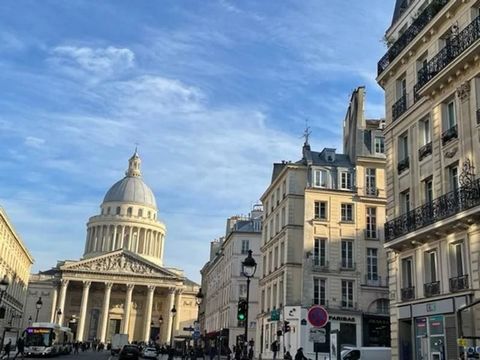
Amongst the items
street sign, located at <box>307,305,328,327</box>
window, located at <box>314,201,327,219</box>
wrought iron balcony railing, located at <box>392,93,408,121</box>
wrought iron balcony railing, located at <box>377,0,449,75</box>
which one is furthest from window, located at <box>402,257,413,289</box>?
window, located at <box>314,201,327,219</box>

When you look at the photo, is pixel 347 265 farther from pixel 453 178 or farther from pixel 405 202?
pixel 453 178

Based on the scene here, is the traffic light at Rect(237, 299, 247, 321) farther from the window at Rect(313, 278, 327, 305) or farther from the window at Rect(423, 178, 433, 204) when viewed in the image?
the window at Rect(313, 278, 327, 305)

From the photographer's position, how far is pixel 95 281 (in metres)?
114

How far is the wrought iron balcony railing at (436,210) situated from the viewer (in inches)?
715

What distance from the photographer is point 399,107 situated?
2433 cm

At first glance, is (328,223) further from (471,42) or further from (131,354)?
(471,42)

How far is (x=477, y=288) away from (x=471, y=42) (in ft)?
25.6

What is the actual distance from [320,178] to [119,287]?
8452cm

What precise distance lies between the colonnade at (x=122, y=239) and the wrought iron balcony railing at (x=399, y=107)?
366 ft

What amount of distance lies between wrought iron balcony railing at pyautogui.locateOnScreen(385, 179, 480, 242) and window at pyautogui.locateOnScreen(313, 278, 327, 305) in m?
18.2

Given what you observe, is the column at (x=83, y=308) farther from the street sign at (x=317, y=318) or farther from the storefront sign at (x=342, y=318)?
the street sign at (x=317, y=318)

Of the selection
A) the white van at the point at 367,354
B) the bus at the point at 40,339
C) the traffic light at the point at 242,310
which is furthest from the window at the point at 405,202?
the bus at the point at 40,339

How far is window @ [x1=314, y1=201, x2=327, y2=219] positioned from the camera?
42375mm

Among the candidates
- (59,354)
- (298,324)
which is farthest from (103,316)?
(298,324)
